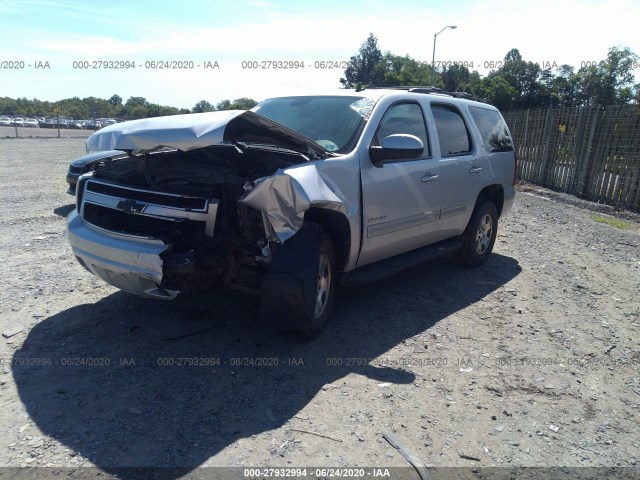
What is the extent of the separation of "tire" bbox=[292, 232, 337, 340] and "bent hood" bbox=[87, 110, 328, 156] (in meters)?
0.85

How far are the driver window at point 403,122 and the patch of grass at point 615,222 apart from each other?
241 inches

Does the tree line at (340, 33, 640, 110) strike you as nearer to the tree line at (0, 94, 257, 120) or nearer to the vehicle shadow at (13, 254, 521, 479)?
the tree line at (0, 94, 257, 120)

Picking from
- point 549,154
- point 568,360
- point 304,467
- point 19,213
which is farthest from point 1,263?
point 549,154

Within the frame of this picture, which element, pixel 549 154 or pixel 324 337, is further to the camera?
pixel 549 154

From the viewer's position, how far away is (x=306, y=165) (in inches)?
148

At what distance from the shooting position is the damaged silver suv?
11.3 feet

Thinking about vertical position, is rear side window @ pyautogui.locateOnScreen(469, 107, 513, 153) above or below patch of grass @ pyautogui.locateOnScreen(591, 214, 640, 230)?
above

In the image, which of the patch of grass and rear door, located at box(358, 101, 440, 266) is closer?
rear door, located at box(358, 101, 440, 266)

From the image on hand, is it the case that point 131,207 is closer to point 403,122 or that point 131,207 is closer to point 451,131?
point 403,122

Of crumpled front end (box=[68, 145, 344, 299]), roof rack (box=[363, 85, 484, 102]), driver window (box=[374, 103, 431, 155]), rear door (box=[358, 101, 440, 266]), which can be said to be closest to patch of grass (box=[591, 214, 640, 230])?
roof rack (box=[363, 85, 484, 102])

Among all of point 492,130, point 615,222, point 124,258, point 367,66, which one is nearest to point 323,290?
point 124,258

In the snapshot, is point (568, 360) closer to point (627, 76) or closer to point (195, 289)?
point (195, 289)

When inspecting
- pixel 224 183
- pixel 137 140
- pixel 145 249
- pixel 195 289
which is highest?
pixel 137 140

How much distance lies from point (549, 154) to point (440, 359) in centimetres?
1240
